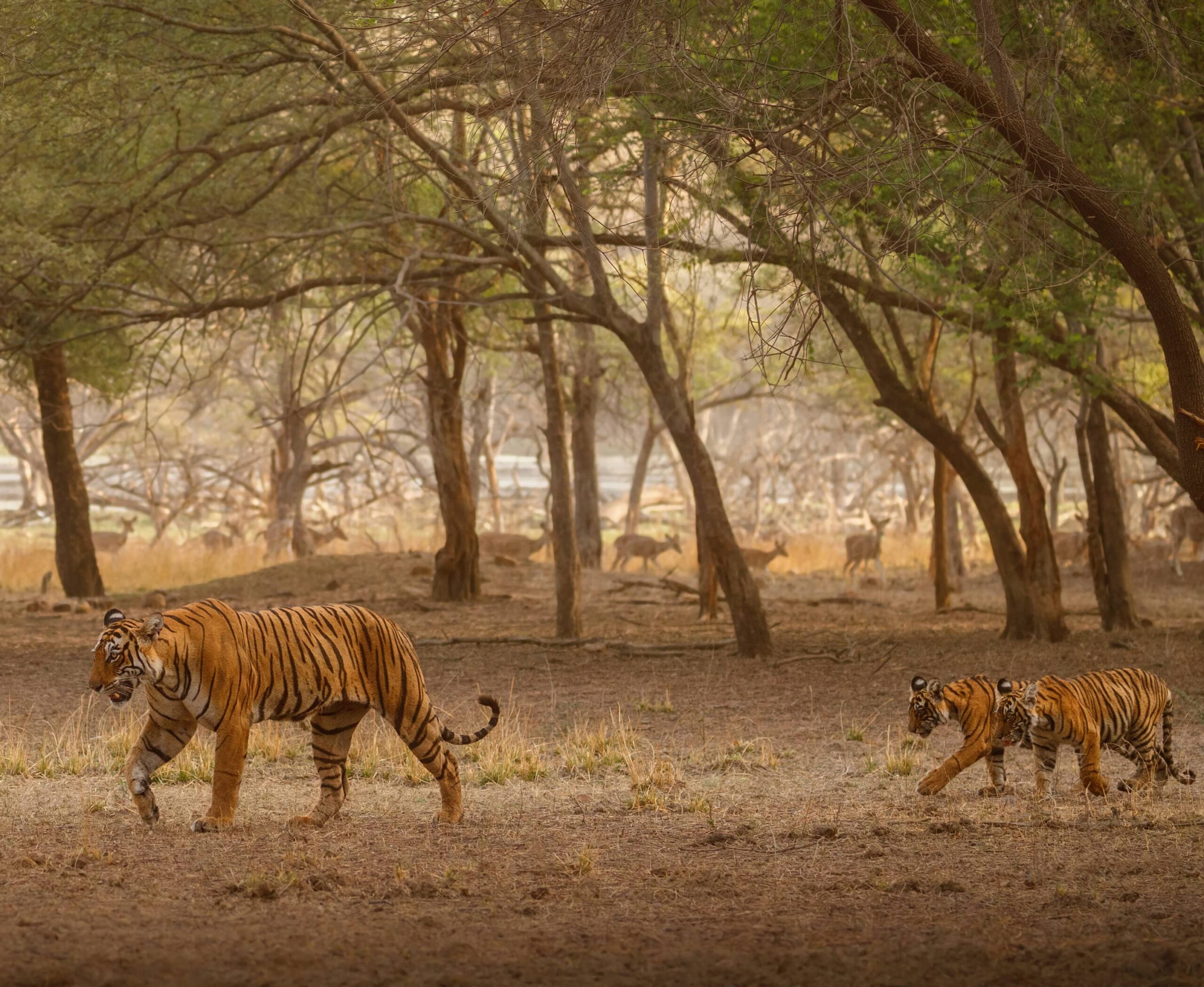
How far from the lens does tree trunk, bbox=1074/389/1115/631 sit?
49.3 ft

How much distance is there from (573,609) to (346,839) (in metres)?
8.41

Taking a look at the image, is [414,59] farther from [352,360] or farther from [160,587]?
[352,360]

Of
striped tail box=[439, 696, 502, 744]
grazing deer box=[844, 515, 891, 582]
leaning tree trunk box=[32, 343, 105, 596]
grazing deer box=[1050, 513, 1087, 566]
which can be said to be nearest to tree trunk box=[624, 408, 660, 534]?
grazing deer box=[844, 515, 891, 582]

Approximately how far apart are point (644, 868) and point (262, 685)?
1985mm

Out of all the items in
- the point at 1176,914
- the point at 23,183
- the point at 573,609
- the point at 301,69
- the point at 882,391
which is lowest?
the point at 1176,914

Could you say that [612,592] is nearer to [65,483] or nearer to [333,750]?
[65,483]

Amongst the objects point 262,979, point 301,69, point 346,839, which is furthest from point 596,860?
point 301,69

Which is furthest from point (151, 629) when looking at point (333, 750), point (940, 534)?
point (940, 534)

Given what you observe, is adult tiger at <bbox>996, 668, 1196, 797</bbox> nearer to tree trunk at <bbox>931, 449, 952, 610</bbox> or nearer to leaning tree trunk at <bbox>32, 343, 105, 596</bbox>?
tree trunk at <bbox>931, 449, 952, 610</bbox>

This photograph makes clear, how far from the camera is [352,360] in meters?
41.5

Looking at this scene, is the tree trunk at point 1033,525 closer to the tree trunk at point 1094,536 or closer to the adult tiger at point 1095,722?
the tree trunk at point 1094,536

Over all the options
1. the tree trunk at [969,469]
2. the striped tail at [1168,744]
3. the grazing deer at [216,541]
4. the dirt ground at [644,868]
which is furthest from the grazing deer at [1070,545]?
the striped tail at [1168,744]

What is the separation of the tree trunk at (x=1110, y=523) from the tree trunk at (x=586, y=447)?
892 cm

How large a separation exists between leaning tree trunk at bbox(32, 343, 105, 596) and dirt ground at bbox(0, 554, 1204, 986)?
6373mm
